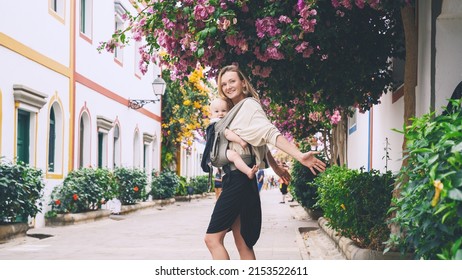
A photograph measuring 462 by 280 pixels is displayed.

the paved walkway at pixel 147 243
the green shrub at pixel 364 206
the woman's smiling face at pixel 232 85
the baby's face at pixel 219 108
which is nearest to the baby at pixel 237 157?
the baby's face at pixel 219 108

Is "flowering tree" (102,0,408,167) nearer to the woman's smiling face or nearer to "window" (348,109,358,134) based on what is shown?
the woman's smiling face

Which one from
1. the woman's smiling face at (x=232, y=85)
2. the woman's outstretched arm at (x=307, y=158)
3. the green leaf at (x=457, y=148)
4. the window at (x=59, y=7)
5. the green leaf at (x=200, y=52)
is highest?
the window at (x=59, y=7)

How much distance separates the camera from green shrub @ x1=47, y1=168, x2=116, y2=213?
51.5 feet

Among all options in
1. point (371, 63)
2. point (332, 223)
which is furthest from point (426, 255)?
point (332, 223)

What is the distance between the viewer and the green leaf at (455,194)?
2.94 metres

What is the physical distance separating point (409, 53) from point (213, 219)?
318cm

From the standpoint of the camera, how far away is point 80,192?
A: 16.0 meters

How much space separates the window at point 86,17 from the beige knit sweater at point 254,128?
14521 millimetres

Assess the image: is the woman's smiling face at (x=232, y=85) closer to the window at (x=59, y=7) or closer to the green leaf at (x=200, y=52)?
the green leaf at (x=200, y=52)

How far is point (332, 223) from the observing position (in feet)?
32.1

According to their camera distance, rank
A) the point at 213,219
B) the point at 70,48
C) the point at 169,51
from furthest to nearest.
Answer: the point at 70,48, the point at 169,51, the point at 213,219

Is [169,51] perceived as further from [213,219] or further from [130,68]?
[130,68]

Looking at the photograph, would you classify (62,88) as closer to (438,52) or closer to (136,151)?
(136,151)

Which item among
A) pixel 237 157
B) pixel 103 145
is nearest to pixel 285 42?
pixel 237 157
